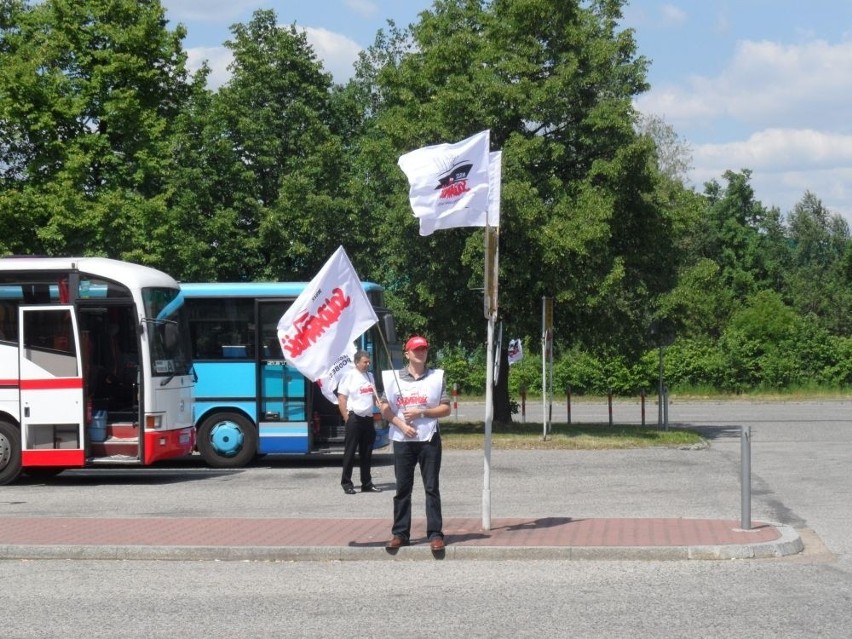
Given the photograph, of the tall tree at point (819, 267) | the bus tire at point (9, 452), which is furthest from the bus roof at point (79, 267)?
the tall tree at point (819, 267)

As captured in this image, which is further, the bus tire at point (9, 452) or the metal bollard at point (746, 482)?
the bus tire at point (9, 452)

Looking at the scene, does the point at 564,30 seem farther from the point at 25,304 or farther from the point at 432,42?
the point at 25,304

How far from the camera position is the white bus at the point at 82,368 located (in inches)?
703

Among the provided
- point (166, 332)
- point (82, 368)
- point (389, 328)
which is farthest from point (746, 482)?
point (82, 368)

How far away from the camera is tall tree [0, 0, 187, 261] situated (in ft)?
108

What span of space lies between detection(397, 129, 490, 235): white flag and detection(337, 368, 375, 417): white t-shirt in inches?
189

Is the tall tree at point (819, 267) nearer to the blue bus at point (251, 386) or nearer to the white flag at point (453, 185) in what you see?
the blue bus at point (251, 386)

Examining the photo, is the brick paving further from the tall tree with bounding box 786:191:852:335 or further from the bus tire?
the tall tree with bounding box 786:191:852:335

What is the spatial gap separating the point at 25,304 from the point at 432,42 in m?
13.5

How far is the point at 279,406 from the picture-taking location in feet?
68.6

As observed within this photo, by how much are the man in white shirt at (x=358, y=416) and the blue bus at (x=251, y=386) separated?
171 inches

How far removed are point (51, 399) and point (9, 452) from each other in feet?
3.52

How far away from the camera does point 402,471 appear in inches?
423

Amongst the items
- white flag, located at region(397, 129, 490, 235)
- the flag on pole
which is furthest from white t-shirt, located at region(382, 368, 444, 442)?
the flag on pole
